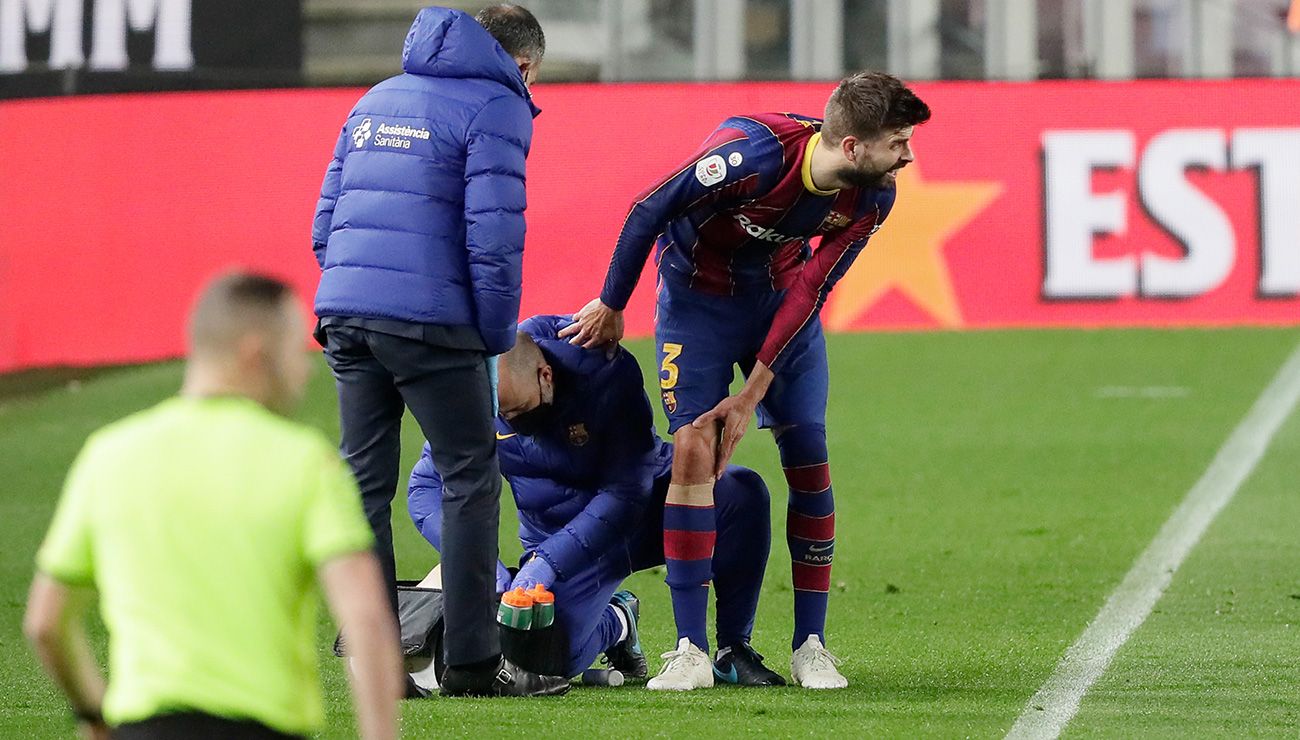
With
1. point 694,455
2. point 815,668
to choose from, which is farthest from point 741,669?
point 694,455

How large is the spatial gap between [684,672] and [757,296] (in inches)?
43.8

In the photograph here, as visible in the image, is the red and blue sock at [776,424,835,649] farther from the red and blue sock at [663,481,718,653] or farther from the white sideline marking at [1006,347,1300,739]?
the white sideline marking at [1006,347,1300,739]

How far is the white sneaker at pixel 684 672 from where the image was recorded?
5.53 meters

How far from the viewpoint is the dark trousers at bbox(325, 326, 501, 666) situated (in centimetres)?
510

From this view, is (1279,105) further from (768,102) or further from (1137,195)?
(768,102)

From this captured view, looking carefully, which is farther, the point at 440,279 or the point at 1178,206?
the point at 1178,206

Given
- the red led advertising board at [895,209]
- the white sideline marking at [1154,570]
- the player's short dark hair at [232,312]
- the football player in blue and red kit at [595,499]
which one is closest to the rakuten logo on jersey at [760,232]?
the football player in blue and red kit at [595,499]

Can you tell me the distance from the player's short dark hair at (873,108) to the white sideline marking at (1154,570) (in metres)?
1.57

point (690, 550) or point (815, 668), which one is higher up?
point (690, 550)

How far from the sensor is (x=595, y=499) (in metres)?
5.84

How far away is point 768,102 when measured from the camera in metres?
16.2

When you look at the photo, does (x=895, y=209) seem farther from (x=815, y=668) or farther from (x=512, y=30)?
(x=512, y=30)

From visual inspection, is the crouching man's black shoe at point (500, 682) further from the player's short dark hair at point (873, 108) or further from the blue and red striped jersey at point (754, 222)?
the player's short dark hair at point (873, 108)

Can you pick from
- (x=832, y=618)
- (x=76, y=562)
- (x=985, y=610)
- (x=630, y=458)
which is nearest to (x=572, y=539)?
(x=630, y=458)
